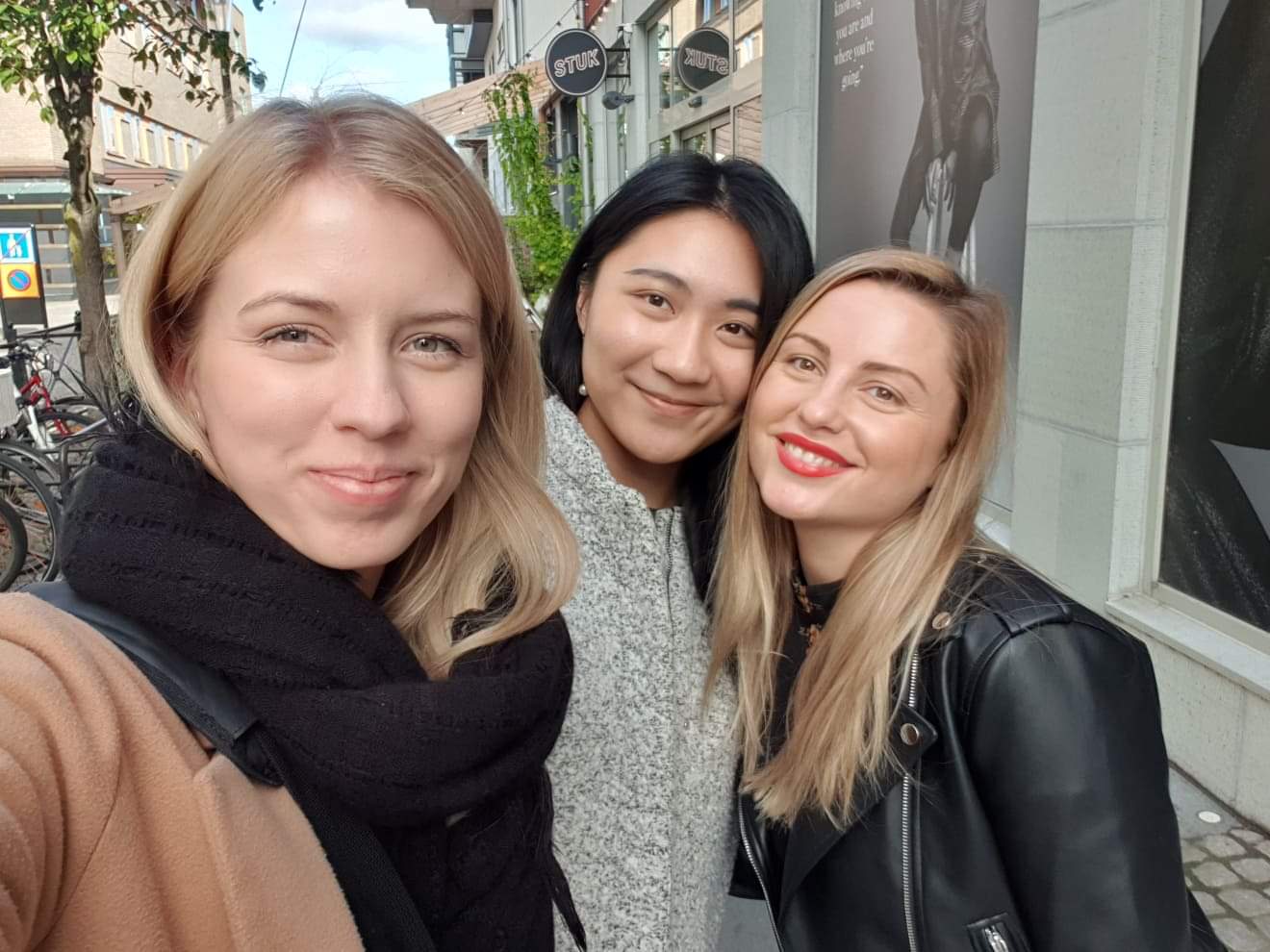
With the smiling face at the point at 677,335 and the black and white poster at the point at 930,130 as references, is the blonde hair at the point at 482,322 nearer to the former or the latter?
the smiling face at the point at 677,335

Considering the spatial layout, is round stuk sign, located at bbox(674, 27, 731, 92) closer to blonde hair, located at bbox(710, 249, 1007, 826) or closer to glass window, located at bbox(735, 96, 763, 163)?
glass window, located at bbox(735, 96, 763, 163)

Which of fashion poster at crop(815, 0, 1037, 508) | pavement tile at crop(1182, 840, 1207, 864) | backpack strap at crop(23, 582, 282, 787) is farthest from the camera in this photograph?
fashion poster at crop(815, 0, 1037, 508)

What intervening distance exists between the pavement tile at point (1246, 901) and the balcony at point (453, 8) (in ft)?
120

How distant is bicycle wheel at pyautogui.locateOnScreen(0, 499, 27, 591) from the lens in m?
4.73

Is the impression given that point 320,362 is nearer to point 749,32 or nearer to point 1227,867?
point 1227,867

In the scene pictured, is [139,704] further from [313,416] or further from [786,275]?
[786,275]

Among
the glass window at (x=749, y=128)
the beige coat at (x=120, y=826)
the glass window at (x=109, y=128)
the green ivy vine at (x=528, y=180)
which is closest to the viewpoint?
the beige coat at (x=120, y=826)

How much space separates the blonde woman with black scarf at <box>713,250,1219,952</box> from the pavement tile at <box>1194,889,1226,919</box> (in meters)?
1.39

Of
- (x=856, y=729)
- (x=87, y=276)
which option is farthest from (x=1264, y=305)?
(x=87, y=276)

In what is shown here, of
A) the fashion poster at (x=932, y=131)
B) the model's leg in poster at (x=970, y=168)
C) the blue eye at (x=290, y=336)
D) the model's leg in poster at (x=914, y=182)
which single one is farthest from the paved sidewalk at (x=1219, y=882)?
the model's leg in poster at (x=914, y=182)

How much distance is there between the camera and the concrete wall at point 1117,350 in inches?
130

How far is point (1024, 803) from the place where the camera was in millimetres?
1336

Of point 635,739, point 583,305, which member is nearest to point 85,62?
point 583,305

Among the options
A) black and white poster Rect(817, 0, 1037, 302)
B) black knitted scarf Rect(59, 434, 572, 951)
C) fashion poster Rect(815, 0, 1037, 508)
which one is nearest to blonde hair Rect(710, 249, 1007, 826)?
black knitted scarf Rect(59, 434, 572, 951)
